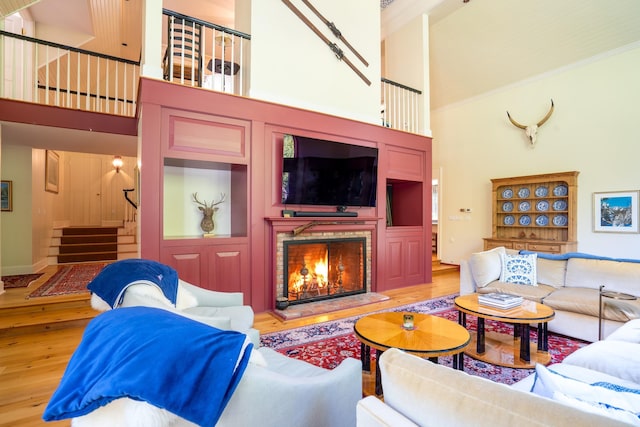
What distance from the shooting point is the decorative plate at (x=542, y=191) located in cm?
556

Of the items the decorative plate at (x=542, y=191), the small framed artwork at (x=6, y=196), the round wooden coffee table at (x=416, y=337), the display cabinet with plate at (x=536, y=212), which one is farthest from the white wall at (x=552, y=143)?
the small framed artwork at (x=6, y=196)

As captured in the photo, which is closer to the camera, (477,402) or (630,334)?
(477,402)

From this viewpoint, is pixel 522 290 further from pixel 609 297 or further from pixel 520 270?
pixel 609 297

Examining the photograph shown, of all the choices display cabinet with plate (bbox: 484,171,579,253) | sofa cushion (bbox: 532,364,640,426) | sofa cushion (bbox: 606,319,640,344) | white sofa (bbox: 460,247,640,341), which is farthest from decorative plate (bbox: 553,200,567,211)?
sofa cushion (bbox: 532,364,640,426)

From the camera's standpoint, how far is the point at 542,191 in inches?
220

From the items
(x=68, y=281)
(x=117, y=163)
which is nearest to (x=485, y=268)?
(x=68, y=281)

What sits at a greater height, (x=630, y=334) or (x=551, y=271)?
(x=551, y=271)

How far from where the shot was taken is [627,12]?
447cm

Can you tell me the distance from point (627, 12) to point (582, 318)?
15.3 feet

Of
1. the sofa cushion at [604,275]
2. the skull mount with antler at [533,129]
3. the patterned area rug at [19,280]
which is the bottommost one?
the patterned area rug at [19,280]

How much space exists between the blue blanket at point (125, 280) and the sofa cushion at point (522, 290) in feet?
11.2

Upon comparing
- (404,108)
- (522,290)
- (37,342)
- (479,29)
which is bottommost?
(37,342)

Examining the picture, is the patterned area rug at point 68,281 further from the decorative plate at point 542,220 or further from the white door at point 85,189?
the decorative plate at point 542,220

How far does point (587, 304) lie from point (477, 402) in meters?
3.09
